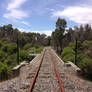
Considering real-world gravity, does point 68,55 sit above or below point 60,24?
below

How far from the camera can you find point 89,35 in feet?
129

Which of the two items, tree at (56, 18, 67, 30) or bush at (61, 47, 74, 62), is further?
tree at (56, 18, 67, 30)

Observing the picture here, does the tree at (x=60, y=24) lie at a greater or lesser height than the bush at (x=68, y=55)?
greater

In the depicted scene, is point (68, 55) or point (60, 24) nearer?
point (68, 55)

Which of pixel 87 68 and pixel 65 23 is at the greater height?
pixel 65 23

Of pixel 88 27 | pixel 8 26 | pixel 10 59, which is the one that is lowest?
pixel 10 59

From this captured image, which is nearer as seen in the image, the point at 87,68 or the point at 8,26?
the point at 87,68

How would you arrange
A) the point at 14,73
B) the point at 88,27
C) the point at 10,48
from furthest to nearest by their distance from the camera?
the point at 88,27 → the point at 10,48 → the point at 14,73

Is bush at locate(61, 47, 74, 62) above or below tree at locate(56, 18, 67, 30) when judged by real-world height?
below

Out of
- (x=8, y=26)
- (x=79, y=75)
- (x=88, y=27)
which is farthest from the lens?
(x=8, y=26)

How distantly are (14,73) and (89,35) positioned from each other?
105ft

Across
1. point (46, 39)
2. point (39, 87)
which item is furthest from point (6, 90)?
point (46, 39)

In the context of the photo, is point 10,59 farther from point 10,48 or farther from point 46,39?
point 46,39

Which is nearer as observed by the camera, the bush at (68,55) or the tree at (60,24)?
the bush at (68,55)
